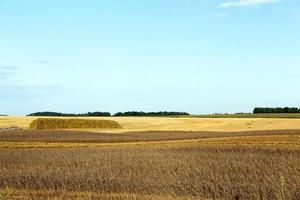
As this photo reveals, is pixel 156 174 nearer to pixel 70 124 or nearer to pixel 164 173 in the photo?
pixel 164 173

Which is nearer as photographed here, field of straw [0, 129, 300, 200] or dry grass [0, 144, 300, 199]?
field of straw [0, 129, 300, 200]

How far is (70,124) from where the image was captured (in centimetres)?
6519

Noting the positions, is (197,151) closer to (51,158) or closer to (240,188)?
(51,158)

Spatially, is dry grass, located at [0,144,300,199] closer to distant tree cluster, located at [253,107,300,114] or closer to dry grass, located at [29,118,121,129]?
dry grass, located at [29,118,121,129]

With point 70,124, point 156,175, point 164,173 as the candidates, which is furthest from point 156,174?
point 70,124

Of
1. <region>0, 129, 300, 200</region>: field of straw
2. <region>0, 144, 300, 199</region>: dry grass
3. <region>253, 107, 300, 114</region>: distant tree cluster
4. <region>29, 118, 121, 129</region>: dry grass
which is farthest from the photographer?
<region>253, 107, 300, 114</region>: distant tree cluster

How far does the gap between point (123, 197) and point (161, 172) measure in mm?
5221

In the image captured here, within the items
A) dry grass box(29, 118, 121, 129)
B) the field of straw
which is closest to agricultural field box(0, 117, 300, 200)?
the field of straw

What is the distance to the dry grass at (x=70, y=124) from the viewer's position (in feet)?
207

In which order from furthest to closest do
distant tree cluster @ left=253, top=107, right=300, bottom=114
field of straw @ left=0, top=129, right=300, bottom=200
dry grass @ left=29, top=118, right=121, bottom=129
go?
1. distant tree cluster @ left=253, top=107, right=300, bottom=114
2. dry grass @ left=29, top=118, right=121, bottom=129
3. field of straw @ left=0, top=129, right=300, bottom=200

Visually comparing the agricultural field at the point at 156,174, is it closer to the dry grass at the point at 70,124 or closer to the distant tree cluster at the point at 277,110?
the dry grass at the point at 70,124

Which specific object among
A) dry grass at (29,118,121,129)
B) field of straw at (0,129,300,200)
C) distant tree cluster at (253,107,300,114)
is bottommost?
field of straw at (0,129,300,200)

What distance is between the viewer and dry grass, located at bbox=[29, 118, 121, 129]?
207 ft

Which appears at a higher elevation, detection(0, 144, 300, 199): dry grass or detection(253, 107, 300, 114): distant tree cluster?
detection(253, 107, 300, 114): distant tree cluster
